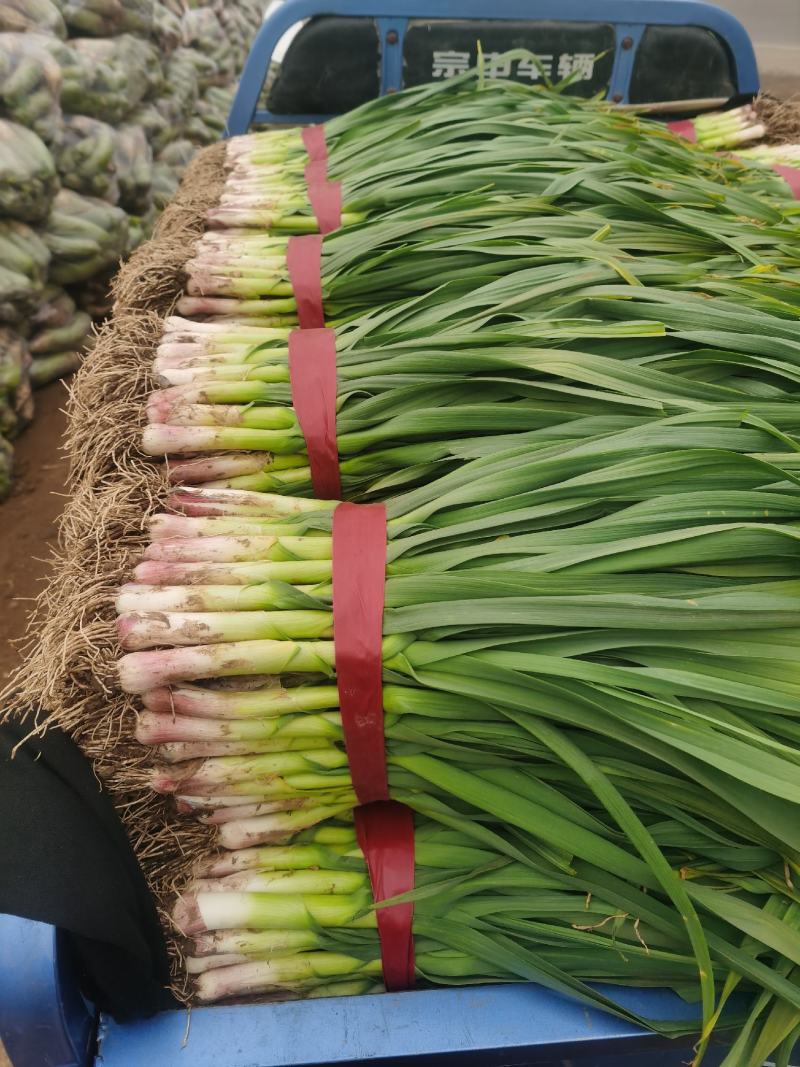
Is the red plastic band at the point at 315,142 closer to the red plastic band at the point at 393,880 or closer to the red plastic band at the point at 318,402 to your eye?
the red plastic band at the point at 318,402

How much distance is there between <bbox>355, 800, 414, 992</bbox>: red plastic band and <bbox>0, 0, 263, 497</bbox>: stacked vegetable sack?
2547 mm

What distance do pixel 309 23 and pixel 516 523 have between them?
244 cm

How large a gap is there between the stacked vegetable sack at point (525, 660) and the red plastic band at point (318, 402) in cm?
3

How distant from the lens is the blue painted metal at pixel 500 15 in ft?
8.35

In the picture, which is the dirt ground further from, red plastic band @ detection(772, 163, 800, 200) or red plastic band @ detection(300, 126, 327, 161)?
red plastic band @ detection(772, 163, 800, 200)

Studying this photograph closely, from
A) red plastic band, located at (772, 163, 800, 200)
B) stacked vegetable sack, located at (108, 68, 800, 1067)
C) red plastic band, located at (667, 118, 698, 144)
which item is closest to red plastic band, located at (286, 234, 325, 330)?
stacked vegetable sack, located at (108, 68, 800, 1067)

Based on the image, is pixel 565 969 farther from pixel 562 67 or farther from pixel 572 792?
pixel 562 67

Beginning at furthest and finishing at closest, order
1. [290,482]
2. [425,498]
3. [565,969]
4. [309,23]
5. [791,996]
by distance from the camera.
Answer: [309,23] → [290,482] → [425,498] → [565,969] → [791,996]

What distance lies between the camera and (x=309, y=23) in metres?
A: 2.57

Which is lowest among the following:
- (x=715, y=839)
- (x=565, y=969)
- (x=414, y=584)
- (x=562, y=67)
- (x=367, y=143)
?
(x=565, y=969)

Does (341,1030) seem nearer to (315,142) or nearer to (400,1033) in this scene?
(400,1033)

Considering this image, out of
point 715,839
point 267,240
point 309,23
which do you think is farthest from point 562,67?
point 715,839

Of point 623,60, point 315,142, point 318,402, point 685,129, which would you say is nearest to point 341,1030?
point 318,402

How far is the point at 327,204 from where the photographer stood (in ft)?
6.07
